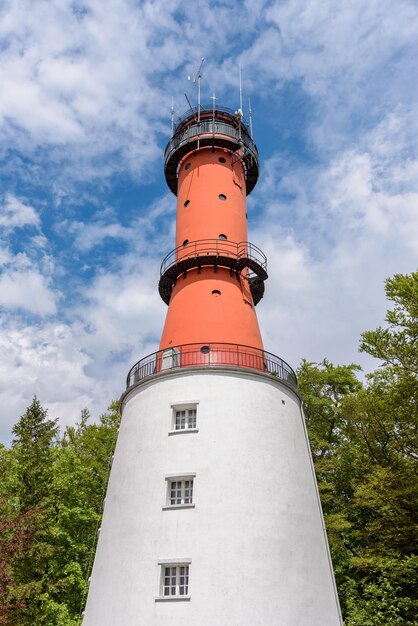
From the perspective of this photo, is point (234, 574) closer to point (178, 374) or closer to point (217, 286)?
point (178, 374)

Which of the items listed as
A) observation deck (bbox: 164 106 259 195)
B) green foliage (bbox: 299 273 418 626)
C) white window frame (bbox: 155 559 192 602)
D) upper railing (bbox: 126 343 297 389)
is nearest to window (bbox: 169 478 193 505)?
white window frame (bbox: 155 559 192 602)

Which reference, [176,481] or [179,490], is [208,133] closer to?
[176,481]

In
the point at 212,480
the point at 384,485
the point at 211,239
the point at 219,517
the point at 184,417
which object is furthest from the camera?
the point at 211,239

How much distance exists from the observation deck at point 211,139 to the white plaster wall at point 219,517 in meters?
14.1

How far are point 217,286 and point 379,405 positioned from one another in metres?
8.97

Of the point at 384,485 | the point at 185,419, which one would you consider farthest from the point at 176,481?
the point at 384,485

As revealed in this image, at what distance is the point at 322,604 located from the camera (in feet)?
58.3

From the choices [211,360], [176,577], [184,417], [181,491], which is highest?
[211,360]

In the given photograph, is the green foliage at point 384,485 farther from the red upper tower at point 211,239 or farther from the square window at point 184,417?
the square window at point 184,417

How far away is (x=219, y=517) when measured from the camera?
684 inches

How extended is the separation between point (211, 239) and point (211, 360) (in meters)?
6.69

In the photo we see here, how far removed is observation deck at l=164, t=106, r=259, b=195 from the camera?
2836cm

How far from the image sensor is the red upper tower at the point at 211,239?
2298 cm

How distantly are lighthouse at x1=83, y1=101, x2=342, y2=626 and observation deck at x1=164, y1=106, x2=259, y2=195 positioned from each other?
207 inches
